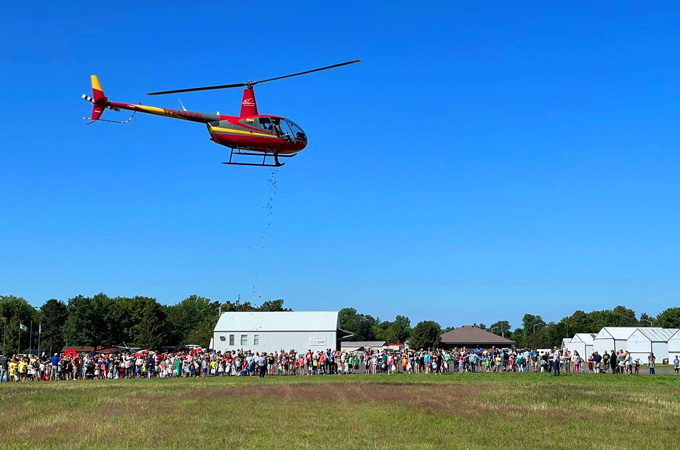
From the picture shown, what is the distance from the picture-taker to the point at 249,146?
3391cm

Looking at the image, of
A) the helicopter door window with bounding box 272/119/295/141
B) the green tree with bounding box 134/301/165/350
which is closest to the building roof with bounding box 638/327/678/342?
the helicopter door window with bounding box 272/119/295/141

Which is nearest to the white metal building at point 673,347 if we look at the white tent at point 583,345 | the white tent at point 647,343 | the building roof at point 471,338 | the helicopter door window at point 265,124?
the white tent at point 647,343

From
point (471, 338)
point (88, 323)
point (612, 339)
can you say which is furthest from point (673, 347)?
point (88, 323)

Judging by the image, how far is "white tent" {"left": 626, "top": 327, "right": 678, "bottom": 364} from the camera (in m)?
Result: 85.6

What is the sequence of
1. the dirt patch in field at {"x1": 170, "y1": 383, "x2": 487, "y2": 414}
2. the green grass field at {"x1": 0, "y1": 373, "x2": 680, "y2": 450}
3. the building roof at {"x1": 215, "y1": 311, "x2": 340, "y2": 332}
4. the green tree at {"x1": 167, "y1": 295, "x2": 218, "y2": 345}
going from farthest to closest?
the green tree at {"x1": 167, "y1": 295, "x2": 218, "y2": 345}, the building roof at {"x1": 215, "y1": 311, "x2": 340, "y2": 332}, the dirt patch in field at {"x1": 170, "y1": 383, "x2": 487, "y2": 414}, the green grass field at {"x1": 0, "y1": 373, "x2": 680, "y2": 450}

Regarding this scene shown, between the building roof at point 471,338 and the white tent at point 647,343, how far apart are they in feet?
106

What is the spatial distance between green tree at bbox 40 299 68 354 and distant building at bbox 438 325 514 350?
229ft

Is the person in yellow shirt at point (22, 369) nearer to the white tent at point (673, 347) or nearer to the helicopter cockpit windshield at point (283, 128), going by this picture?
the helicopter cockpit windshield at point (283, 128)

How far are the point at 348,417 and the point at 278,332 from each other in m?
54.1

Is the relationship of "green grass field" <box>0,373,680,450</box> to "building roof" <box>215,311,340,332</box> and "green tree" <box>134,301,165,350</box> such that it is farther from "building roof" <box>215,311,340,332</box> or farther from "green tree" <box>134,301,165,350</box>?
"green tree" <box>134,301,165,350</box>

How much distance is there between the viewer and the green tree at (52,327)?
130000 millimetres

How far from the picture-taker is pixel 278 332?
75938 millimetres

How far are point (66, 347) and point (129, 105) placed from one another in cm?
11361

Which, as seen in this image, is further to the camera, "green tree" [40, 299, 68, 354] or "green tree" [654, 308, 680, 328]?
"green tree" [654, 308, 680, 328]
